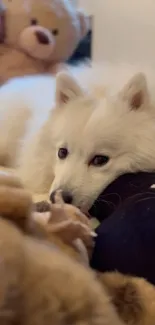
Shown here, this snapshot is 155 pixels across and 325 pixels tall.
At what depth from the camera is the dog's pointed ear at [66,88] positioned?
Answer: 1465 mm

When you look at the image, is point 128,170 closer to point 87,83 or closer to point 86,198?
point 86,198

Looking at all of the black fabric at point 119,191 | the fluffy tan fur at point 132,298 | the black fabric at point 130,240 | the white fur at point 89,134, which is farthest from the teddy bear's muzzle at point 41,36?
the fluffy tan fur at point 132,298

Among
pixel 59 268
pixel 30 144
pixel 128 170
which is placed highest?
pixel 59 268

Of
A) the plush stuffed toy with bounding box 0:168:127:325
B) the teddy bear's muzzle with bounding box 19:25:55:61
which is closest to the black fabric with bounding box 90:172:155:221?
the plush stuffed toy with bounding box 0:168:127:325

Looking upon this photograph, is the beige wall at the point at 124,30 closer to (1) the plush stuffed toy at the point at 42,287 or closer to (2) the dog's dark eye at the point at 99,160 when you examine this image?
(2) the dog's dark eye at the point at 99,160

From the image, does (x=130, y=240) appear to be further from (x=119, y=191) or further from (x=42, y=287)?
(x=42, y=287)

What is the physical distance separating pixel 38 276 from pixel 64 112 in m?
0.97

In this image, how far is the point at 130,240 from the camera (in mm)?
981

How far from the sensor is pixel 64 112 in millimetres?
1506

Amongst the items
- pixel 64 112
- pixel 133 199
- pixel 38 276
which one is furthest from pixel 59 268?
pixel 64 112

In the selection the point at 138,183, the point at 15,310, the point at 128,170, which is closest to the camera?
the point at 15,310

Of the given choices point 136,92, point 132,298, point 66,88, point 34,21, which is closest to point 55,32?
point 34,21

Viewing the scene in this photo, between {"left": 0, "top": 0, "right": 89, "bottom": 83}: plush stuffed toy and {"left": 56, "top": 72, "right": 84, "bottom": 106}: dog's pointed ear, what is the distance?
449mm

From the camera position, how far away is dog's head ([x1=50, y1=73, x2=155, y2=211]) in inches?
54.6
